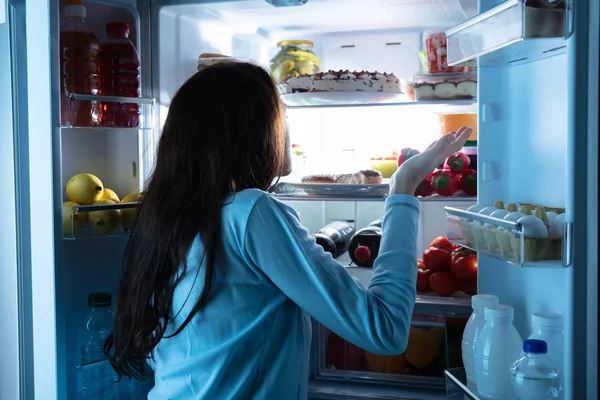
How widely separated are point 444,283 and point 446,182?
0.31 m

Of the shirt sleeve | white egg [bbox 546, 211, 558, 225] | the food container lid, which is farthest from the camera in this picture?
the food container lid

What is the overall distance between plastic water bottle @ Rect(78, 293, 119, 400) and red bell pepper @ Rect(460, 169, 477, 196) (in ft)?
3.61

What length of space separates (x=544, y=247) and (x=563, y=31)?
1.27 ft

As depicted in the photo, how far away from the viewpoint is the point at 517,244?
4.17ft

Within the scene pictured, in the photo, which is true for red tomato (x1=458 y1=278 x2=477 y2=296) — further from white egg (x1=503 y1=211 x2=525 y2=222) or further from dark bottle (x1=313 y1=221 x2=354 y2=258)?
white egg (x1=503 y1=211 x2=525 y2=222)

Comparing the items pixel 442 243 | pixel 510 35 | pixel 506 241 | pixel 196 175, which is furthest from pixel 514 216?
pixel 442 243

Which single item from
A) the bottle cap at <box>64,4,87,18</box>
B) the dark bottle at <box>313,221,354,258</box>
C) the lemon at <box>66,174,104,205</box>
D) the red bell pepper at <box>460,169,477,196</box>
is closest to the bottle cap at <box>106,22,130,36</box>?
the bottle cap at <box>64,4,87,18</box>

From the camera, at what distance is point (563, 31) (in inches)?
47.8

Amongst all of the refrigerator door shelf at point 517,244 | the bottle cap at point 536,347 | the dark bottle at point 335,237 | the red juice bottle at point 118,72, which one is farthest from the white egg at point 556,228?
the red juice bottle at point 118,72

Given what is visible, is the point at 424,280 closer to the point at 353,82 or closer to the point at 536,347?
the point at 353,82

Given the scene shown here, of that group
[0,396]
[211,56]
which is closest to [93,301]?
[0,396]

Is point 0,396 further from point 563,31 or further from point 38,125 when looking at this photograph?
point 563,31

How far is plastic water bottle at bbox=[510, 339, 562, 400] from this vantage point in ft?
4.16

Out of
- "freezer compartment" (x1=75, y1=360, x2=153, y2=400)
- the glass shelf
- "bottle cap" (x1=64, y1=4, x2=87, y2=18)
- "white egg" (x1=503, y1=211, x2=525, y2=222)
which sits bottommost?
"freezer compartment" (x1=75, y1=360, x2=153, y2=400)
